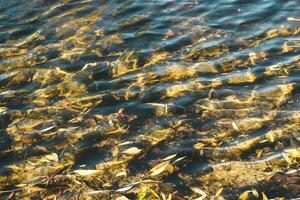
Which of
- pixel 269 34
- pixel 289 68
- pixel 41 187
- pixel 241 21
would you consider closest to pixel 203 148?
pixel 41 187

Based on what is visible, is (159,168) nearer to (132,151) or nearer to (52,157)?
(132,151)

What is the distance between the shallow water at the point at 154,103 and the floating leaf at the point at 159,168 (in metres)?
0.02

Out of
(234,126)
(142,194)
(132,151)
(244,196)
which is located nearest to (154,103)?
(132,151)

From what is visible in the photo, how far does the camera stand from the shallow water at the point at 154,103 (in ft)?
17.7

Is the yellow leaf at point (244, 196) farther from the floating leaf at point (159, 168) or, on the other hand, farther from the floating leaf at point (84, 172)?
the floating leaf at point (84, 172)

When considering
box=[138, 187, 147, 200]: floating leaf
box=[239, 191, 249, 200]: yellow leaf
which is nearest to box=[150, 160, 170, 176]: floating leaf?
box=[138, 187, 147, 200]: floating leaf

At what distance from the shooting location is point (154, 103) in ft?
23.1

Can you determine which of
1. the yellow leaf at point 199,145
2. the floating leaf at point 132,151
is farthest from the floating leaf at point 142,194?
the yellow leaf at point 199,145

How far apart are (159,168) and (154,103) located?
1.72 meters

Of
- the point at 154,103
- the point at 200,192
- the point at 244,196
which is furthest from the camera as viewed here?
→ the point at 154,103

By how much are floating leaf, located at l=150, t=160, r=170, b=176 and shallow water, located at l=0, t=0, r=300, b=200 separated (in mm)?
16

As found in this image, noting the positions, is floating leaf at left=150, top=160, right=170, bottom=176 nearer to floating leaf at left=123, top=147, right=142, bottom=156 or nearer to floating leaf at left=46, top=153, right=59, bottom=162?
floating leaf at left=123, top=147, right=142, bottom=156

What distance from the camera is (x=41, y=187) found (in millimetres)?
5434

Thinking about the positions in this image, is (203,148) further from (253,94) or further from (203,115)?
(253,94)
